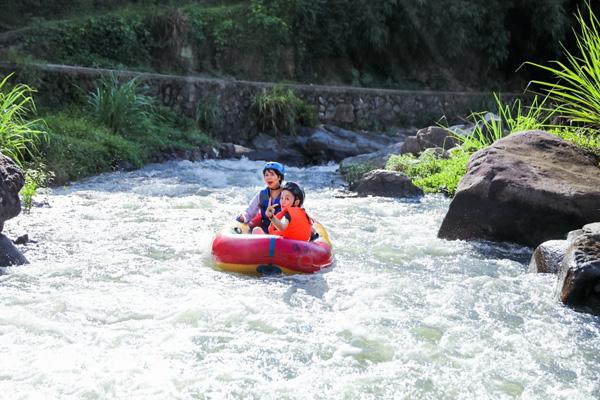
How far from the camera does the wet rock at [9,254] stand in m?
5.54

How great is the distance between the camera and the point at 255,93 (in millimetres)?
14617

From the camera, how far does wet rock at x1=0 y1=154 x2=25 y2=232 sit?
18.3 feet

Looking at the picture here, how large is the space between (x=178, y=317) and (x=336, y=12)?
A: 46.3 ft

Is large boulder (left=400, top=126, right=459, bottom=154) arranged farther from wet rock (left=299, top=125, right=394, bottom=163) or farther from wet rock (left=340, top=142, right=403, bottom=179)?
wet rock (left=299, top=125, right=394, bottom=163)

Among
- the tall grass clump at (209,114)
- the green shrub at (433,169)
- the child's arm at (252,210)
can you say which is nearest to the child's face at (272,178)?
the child's arm at (252,210)

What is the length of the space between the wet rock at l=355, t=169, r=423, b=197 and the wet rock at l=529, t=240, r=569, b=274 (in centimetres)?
363

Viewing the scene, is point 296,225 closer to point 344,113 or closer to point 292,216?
point 292,216

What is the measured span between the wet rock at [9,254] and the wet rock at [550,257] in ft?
13.3

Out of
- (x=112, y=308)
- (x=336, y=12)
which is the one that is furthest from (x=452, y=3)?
(x=112, y=308)

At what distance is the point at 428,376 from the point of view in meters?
3.83

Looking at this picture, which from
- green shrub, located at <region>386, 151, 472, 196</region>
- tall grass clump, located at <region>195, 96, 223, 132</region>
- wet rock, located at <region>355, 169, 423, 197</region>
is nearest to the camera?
wet rock, located at <region>355, 169, 423, 197</region>

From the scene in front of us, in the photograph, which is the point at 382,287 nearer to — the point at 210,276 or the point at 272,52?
the point at 210,276

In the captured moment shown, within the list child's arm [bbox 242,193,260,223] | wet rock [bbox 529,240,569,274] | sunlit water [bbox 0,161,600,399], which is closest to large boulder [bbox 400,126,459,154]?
sunlit water [bbox 0,161,600,399]

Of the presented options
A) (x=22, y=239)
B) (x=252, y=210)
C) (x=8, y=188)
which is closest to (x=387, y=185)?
(x=252, y=210)
